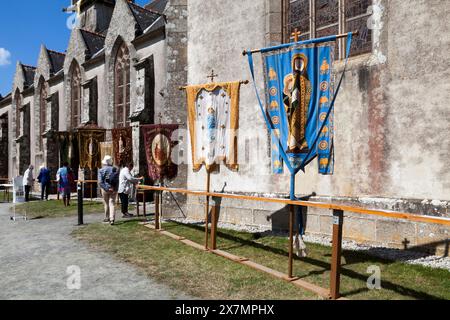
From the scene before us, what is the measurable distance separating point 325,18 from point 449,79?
Result: 318 centimetres

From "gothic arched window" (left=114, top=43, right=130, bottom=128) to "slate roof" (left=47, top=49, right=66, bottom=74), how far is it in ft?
30.4

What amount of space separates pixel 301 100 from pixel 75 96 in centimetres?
1994

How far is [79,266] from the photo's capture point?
5.68m

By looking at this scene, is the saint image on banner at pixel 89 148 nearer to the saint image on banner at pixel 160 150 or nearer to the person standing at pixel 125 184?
the person standing at pixel 125 184

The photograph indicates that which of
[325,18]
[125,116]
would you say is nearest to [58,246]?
[325,18]

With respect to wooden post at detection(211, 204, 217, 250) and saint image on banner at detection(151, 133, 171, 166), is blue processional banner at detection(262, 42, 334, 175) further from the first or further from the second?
saint image on banner at detection(151, 133, 171, 166)

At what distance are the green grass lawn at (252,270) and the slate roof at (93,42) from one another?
16.4 m

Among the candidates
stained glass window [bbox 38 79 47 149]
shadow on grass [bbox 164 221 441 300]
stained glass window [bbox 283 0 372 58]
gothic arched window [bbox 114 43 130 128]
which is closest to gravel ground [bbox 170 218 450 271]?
shadow on grass [bbox 164 221 441 300]

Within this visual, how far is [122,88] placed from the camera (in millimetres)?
18625

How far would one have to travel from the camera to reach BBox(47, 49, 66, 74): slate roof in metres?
25.7

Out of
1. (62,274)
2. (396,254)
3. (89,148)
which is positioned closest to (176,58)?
(62,274)

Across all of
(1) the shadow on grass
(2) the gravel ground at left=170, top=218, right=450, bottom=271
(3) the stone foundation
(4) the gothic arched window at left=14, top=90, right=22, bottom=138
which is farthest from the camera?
(4) the gothic arched window at left=14, top=90, right=22, bottom=138

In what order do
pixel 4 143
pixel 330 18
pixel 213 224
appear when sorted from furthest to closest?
pixel 4 143
pixel 330 18
pixel 213 224

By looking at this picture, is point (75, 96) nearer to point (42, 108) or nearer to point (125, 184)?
point (42, 108)
